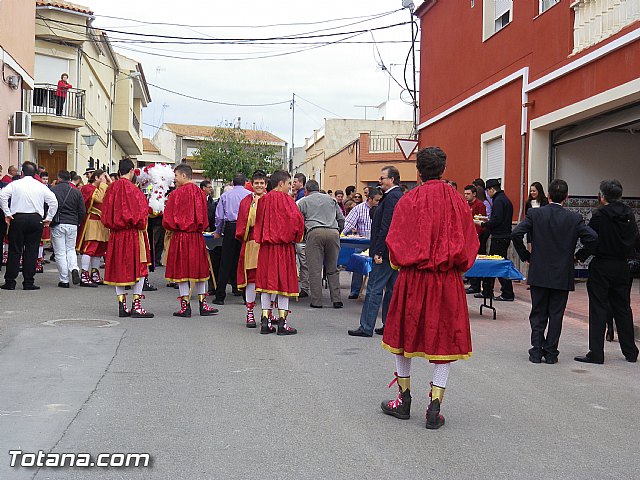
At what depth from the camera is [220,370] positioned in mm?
7602

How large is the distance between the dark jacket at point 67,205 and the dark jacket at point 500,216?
23.8 ft

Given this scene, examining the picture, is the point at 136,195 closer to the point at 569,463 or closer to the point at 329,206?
the point at 329,206

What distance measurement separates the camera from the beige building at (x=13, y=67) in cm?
2136

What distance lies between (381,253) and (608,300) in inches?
99.5

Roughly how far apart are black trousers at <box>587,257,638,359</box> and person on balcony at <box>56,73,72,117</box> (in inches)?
1032

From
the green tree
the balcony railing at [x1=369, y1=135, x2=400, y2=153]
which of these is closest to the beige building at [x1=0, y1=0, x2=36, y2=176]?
the balcony railing at [x1=369, y1=135, x2=400, y2=153]

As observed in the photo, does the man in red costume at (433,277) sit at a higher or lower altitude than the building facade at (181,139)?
lower

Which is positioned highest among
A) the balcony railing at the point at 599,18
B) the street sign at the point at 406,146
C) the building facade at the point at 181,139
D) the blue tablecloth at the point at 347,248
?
the building facade at the point at 181,139

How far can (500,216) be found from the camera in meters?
13.7

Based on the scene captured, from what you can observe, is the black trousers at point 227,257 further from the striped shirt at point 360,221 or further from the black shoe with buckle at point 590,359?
the black shoe with buckle at point 590,359

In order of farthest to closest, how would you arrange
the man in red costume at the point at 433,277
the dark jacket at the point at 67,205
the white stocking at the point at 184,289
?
the dark jacket at the point at 67,205, the white stocking at the point at 184,289, the man in red costume at the point at 433,277

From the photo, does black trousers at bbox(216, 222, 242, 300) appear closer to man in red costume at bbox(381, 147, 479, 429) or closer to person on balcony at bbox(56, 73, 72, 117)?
man in red costume at bbox(381, 147, 479, 429)

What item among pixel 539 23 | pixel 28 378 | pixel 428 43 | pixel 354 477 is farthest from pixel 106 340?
pixel 428 43

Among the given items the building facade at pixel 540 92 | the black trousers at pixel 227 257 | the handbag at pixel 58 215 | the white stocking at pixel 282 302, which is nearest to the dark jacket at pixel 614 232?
the white stocking at pixel 282 302
